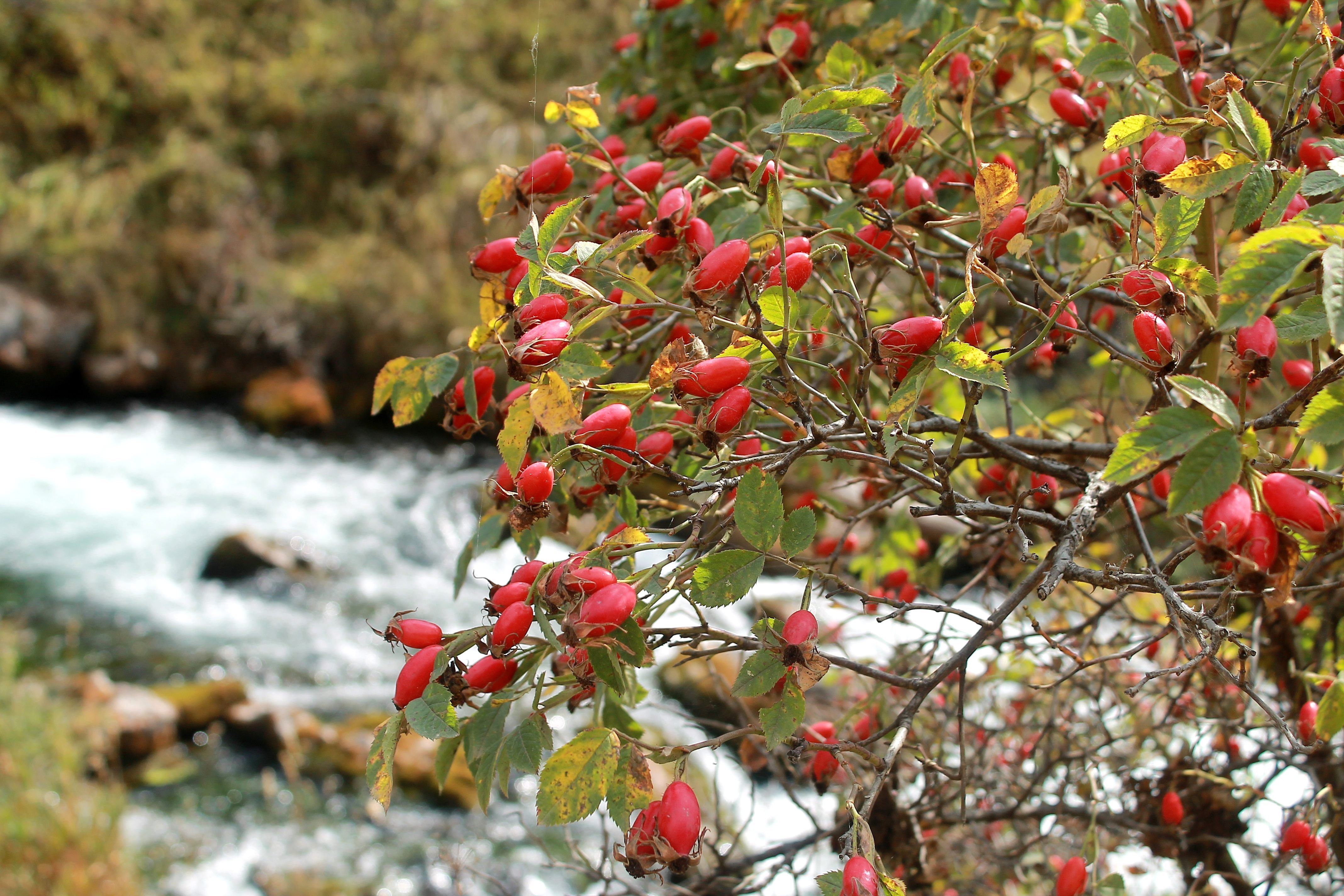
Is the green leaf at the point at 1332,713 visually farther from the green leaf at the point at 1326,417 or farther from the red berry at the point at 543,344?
the red berry at the point at 543,344

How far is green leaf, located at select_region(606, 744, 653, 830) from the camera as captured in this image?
1.78 ft

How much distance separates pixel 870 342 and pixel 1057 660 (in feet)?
2.27

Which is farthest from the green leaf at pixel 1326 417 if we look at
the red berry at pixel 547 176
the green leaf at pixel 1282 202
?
the red berry at pixel 547 176

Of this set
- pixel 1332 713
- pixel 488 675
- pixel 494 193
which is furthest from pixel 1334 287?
pixel 494 193

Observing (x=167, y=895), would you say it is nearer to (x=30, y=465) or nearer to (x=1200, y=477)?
(x=1200, y=477)

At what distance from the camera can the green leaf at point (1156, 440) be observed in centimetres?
44

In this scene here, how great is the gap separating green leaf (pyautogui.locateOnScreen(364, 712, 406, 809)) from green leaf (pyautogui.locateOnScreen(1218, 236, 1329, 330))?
1.62ft

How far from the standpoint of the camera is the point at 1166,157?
645mm

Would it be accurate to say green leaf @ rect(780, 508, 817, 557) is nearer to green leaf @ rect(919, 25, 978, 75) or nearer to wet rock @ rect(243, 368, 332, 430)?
green leaf @ rect(919, 25, 978, 75)

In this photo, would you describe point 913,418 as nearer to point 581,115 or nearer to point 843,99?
point 843,99

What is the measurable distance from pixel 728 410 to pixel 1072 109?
0.57 m

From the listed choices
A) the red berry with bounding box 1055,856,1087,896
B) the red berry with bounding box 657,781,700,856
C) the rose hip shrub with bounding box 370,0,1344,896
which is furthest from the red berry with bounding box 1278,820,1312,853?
the red berry with bounding box 657,781,700,856

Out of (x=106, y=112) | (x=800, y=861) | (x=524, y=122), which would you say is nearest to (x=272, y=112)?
(x=106, y=112)

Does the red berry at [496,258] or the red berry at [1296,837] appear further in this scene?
the red berry at [1296,837]
